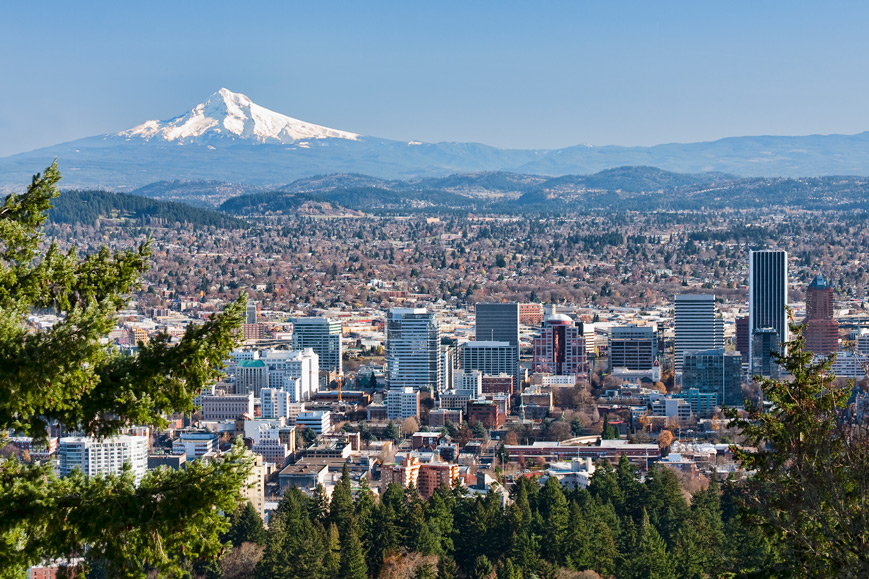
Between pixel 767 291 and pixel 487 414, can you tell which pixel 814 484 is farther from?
pixel 767 291

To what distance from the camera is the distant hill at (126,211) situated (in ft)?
309

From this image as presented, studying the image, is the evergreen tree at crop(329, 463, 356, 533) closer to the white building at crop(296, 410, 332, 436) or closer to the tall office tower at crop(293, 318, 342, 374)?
the white building at crop(296, 410, 332, 436)

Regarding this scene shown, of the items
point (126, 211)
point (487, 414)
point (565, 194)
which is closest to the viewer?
point (487, 414)

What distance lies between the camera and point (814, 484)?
5797 millimetres

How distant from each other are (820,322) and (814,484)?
41.8 metres

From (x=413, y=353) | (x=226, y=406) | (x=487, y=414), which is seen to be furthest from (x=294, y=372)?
Result: (x=487, y=414)

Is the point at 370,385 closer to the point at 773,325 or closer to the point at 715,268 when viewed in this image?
the point at 773,325

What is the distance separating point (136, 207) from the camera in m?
101

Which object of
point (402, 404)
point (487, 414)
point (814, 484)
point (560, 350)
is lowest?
point (487, 414)

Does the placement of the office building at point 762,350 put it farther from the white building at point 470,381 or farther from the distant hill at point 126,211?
the distant hill at point 126,211

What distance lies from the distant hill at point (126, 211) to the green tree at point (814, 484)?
295ft

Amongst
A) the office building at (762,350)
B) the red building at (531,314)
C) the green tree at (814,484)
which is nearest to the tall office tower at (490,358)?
the office building at (762,350)

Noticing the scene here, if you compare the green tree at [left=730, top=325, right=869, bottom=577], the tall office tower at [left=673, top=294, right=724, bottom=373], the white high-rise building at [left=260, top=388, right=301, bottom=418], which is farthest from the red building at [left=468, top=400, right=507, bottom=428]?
the green tree at [left=730, top=325, right=869, bottom=577]

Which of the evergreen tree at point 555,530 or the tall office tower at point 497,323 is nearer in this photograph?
the evergreen tree at point 555,530
